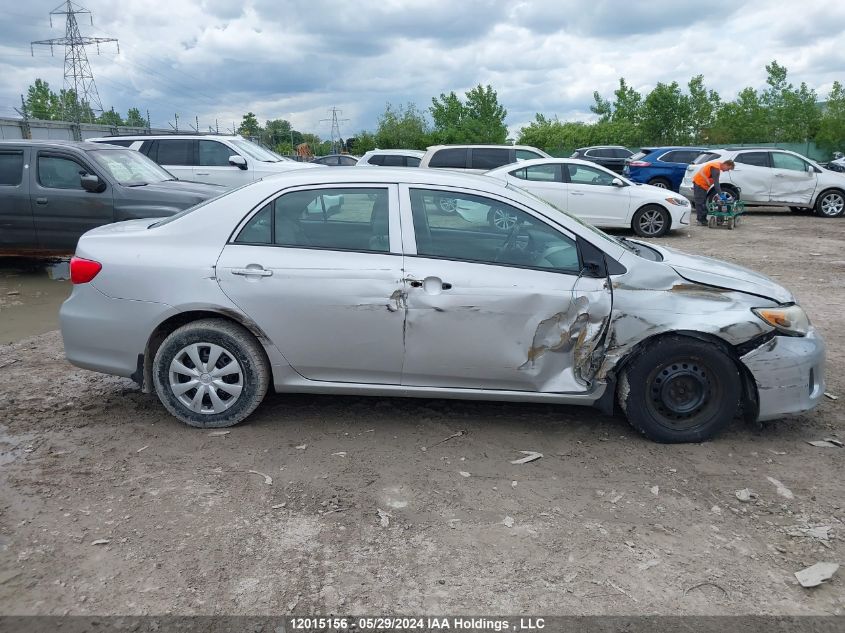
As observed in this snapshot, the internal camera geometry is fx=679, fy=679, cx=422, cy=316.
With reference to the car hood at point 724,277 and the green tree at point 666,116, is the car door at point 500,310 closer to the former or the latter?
the car hood at point 724,277

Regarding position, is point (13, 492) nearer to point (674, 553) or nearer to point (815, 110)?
point (674, 553)

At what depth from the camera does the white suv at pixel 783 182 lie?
17.1 meters

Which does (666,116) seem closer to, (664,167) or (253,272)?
(664,167)

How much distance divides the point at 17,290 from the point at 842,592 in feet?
30.1

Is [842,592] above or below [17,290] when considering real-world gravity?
below

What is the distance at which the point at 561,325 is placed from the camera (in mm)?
4113

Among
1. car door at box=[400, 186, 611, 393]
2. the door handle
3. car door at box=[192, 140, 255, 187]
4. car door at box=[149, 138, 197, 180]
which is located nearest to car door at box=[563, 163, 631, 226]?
car door at box=[192, 140, 255, 187]

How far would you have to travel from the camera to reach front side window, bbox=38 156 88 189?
892cm

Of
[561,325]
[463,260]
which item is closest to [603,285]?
[561,325]

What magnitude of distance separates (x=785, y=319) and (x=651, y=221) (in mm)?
9987

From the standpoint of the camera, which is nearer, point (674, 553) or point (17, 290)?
point (674, 553)

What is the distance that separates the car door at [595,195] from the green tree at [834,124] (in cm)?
3408

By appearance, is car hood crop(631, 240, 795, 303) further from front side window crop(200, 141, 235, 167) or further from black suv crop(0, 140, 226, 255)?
front side window crop(200, 141, 235, 167)

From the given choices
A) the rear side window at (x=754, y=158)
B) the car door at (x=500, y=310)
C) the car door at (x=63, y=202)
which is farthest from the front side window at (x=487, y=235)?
the rear side window at (x=754, y=158)
